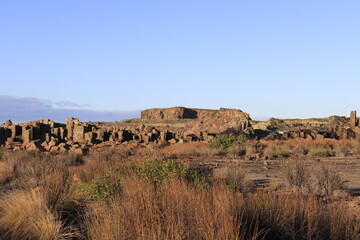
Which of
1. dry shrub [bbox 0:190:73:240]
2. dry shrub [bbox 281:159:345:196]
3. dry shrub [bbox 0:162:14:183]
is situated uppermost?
dry shrub [bbox 281:159:345:196]

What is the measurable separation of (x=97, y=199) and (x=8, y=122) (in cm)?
4101

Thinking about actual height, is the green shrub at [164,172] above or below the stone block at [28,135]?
above

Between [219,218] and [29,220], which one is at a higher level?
[219,218]

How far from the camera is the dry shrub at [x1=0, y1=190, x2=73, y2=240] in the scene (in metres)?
7.09

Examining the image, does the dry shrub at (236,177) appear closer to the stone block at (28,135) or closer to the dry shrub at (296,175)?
the dry shrub at (296,175)

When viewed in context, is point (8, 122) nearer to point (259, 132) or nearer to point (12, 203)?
point (259, 132)

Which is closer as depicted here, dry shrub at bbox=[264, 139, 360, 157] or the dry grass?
the dry grass

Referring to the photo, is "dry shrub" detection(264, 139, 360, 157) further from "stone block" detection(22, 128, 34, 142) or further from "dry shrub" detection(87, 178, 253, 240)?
"dry shrub" detection(87, 178, 253, 240)

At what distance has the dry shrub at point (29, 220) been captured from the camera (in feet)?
23.3

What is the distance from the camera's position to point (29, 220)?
767cm

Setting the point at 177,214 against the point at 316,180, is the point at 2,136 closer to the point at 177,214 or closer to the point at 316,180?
the point at 316,180

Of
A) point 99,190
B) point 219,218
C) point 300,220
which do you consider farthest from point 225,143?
point 219,218

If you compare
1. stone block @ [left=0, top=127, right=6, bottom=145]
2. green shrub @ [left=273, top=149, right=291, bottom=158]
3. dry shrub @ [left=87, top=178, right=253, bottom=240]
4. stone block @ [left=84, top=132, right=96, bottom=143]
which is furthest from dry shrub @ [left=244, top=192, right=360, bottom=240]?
stone block @ [left=0, top=127, right=6, bottom=145]

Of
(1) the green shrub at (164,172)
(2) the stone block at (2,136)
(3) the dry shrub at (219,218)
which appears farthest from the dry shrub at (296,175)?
(2) the stone block at (2,136)
